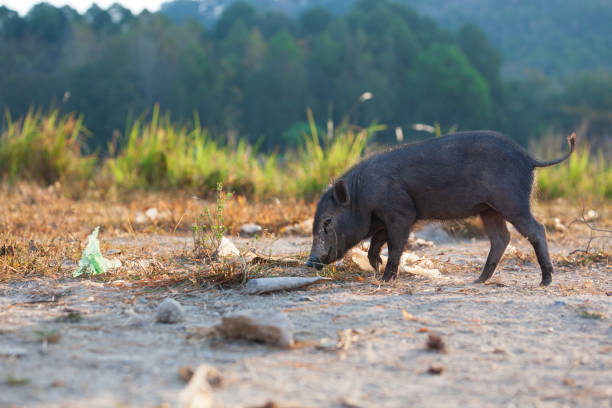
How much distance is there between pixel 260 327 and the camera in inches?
108

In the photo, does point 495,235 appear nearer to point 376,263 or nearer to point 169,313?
point 376,263

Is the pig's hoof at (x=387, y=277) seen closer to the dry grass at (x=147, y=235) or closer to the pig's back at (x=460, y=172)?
the dry grass at (x=147, y=235)

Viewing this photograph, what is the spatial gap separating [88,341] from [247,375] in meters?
0.84

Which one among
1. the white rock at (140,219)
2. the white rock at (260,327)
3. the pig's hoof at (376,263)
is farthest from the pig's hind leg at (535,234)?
the white rock at (140,219)

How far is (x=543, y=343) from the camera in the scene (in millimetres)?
2883

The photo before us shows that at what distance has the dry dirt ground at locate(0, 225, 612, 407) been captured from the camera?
222cm

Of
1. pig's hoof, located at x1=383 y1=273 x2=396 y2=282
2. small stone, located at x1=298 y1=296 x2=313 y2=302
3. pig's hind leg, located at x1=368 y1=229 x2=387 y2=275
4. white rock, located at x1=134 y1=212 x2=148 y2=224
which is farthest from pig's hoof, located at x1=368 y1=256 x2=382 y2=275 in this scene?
white rock, located at x1=134 y1=212 x2=148 y2=224

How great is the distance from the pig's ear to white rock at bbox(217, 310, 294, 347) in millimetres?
1836

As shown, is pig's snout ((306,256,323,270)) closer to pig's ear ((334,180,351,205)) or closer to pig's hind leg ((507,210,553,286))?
pig's ear ((334,180,351,205))

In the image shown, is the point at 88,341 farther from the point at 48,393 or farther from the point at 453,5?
the point at 453,5

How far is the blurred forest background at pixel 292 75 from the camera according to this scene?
1503 inches

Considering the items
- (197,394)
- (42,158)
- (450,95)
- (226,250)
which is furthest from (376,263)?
(450,95)

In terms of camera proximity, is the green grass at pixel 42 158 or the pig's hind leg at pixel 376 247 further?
the green grass at pixel 42 158

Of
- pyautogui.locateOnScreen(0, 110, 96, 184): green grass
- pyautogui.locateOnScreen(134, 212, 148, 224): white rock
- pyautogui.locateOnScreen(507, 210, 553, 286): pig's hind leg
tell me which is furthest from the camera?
pyautogui.locateOnScreen(0, 110, 96, 184): green grass
